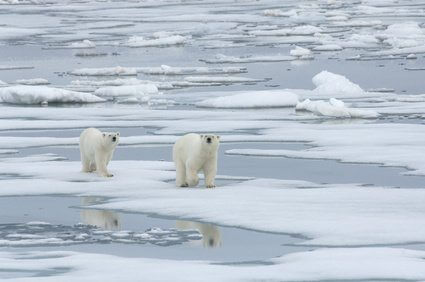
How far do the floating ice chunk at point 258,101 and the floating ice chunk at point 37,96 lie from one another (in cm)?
168

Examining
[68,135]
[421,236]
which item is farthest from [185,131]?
[421,236]

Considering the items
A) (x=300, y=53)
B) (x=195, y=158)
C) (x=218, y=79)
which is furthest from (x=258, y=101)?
(x=300, y=53)

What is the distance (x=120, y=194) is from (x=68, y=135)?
12.8ft

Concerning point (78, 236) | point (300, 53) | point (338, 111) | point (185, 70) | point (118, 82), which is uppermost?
point (300, 53)

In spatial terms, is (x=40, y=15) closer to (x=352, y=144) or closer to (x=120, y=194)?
(x=352, y=144)

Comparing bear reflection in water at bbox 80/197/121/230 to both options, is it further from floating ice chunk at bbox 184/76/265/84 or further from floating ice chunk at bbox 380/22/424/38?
floating ice chunk at bbox 380/22/424/38

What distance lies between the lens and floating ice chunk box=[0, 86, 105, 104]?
1446cm

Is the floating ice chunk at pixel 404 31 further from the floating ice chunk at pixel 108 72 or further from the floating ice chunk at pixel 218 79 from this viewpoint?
the floating ice chunk at pixel 108 72

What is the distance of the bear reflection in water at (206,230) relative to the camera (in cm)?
612

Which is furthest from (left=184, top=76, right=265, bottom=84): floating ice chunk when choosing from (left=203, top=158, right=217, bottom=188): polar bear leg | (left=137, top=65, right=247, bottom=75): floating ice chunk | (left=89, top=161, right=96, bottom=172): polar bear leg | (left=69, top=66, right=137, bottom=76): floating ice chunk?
(left=203, top=158, right=217, bottom=188): polar bear leg

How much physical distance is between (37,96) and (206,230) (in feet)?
27.3

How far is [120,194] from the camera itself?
773 cm

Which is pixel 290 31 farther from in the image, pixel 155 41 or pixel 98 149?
pixel 98 149

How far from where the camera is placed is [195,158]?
7.73 metres
